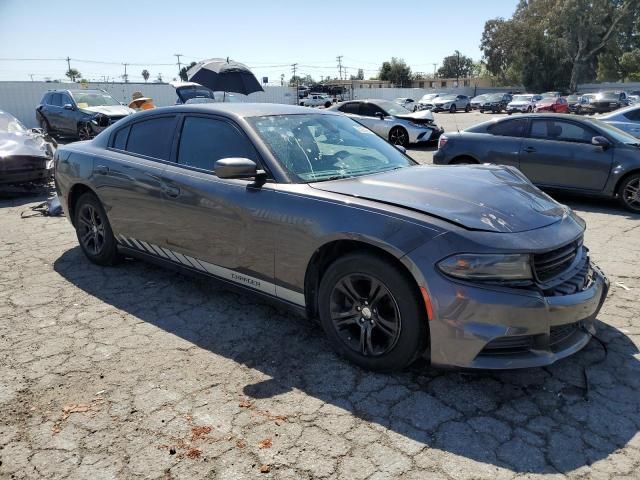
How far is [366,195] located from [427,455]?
148 centimetres

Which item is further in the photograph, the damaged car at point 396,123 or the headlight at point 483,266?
the damaged car at point 396,123

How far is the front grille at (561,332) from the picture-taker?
2.81 metres

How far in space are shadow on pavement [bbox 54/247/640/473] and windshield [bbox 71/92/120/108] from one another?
565 inches

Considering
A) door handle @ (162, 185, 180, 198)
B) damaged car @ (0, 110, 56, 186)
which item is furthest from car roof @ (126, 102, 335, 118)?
damaged car @ (0, 110, 56, 186)

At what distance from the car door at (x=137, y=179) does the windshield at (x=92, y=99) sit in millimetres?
13059

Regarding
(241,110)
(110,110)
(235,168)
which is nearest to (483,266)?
(235,168)

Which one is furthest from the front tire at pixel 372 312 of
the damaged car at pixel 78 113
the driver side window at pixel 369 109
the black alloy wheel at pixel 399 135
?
the damaged car at pixel 78 113

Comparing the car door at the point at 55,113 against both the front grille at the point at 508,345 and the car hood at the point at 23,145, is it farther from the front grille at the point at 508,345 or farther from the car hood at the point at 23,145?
the front grille at the point at 508,345

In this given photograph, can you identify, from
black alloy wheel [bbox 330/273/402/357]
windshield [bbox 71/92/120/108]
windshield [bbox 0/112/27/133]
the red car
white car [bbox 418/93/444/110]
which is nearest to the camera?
black alloy wheel [bbox 330/273/402/357]

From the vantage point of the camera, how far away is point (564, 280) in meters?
2.91

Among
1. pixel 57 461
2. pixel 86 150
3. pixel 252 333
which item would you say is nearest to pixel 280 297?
pixel 252 333

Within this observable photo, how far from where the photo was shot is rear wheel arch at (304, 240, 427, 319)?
2895 millimetres

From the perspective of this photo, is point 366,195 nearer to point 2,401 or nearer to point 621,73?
point 2,401

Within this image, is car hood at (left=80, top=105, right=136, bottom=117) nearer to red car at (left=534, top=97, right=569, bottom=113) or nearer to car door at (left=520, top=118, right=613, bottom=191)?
car door at (left=520, top=118, right=613, bottom=191)
